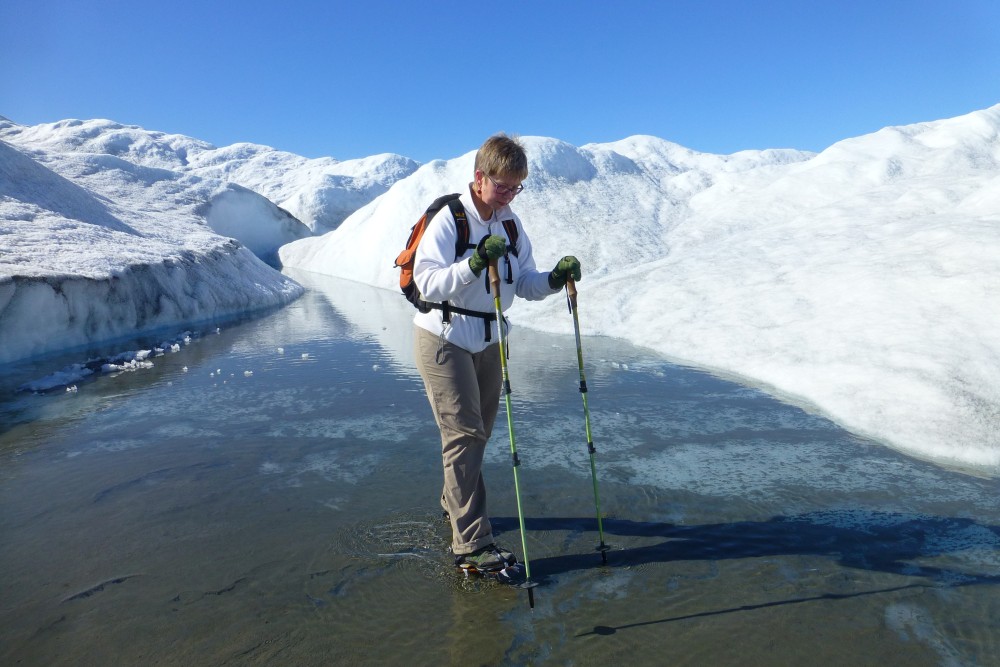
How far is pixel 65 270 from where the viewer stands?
1480 centimetres

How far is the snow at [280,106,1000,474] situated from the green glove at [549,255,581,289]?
4425 millimetres

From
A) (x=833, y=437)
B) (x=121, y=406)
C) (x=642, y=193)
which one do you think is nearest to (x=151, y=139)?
(x=642, y=193)

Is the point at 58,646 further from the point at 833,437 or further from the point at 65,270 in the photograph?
the point at 65,270

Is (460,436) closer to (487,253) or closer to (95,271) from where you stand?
(487,253)

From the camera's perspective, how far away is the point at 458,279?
12.2ft

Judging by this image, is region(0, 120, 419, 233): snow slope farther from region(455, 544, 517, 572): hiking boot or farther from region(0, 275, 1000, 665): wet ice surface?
region(455, 544, 517, 572): hiking boot

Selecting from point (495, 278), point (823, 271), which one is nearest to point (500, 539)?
point (495, 278)

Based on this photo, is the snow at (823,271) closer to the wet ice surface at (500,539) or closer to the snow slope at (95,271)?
the wet ice surface at (500,539)

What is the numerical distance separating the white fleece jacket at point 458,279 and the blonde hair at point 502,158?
11.0 inches

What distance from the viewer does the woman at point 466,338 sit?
3.96m

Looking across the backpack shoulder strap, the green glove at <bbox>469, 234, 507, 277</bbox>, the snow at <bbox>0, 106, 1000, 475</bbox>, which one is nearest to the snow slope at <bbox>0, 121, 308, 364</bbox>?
the snow at <bbox>0, 106, 1000, 475</bbox>

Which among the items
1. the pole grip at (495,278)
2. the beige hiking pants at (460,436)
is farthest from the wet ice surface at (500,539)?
the pole grip at (495,278)

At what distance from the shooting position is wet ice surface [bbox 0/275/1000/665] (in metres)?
3.34

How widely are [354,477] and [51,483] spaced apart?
287 centimetres
